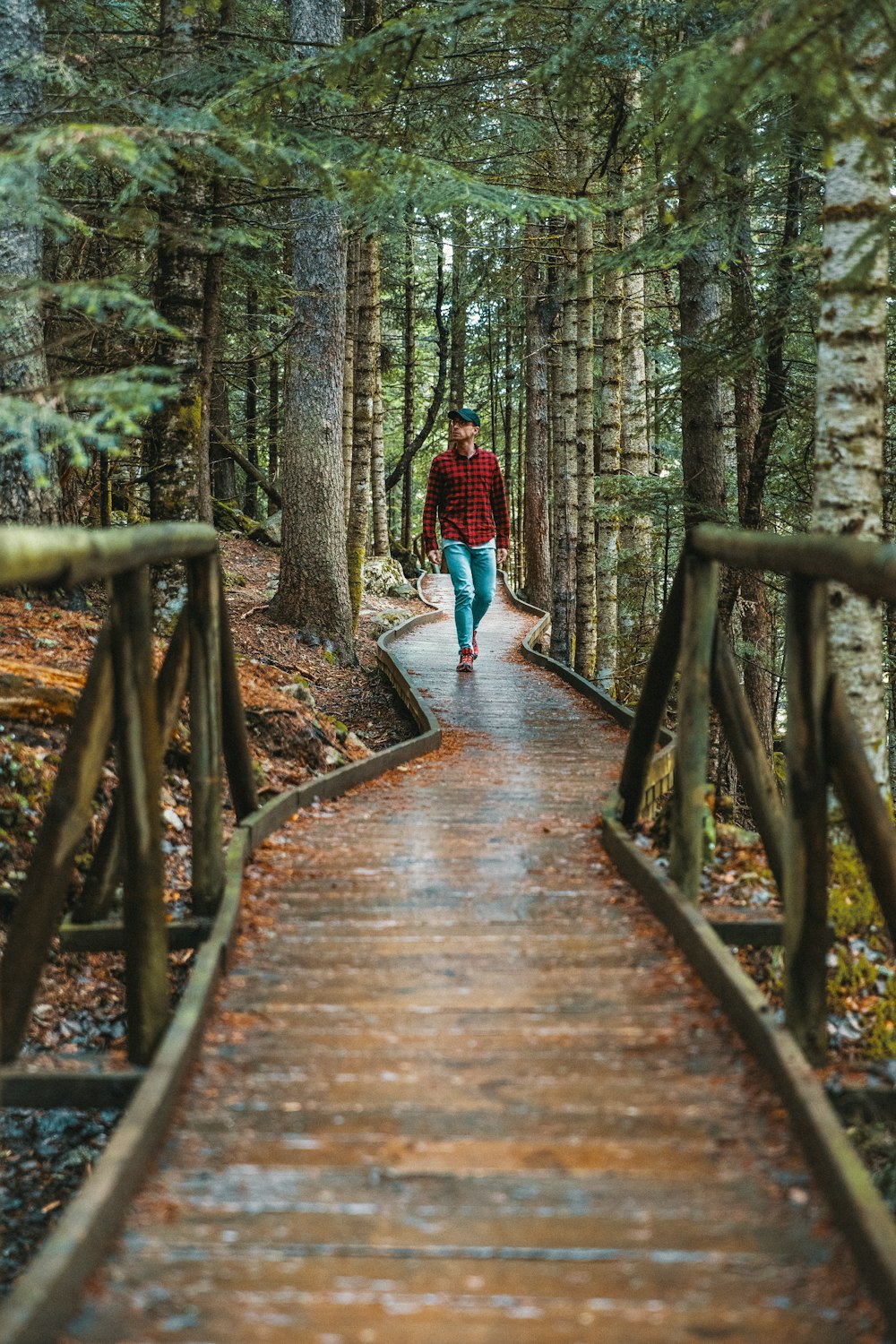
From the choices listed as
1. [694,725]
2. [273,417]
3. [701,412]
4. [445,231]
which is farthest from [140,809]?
[273,417]

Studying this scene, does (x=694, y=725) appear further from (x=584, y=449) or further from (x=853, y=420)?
(x=584, y=449)

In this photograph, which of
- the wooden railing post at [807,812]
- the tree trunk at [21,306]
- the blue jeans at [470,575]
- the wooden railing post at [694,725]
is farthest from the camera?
the blue jeans at [470,575]

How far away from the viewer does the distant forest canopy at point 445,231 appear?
5633mm

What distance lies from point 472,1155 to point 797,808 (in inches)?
56.4

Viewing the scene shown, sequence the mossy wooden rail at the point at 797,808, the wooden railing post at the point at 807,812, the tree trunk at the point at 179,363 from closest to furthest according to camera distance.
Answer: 1. the mossy wooden rail at the point at 797,808
2. the wooden railing post at the point at 807,812
3. the tree trunk at the point at 179,363

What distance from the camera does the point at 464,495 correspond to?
36.5 ft

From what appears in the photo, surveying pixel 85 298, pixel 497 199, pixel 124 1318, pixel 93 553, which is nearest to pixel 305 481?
pixel 497 199

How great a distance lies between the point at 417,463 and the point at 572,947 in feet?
143

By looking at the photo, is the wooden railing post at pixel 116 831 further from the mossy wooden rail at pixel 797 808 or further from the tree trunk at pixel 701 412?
the tree trunk at pixel 701 412

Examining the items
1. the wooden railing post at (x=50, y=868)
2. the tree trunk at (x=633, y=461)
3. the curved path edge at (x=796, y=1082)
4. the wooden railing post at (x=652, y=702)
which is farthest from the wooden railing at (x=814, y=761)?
the tree trunk at (x=633, y=461)

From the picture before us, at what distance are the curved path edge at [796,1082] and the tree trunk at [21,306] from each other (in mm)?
6489

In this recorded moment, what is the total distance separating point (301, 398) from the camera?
13.2 meters

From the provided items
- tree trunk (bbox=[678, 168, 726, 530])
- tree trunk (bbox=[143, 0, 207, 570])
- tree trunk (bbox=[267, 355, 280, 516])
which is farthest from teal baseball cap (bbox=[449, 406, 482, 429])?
tree trunk (bbox=[267, 355, 280, 516])

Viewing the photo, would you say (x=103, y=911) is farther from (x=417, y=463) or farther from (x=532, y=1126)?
(x=417, y=463)
